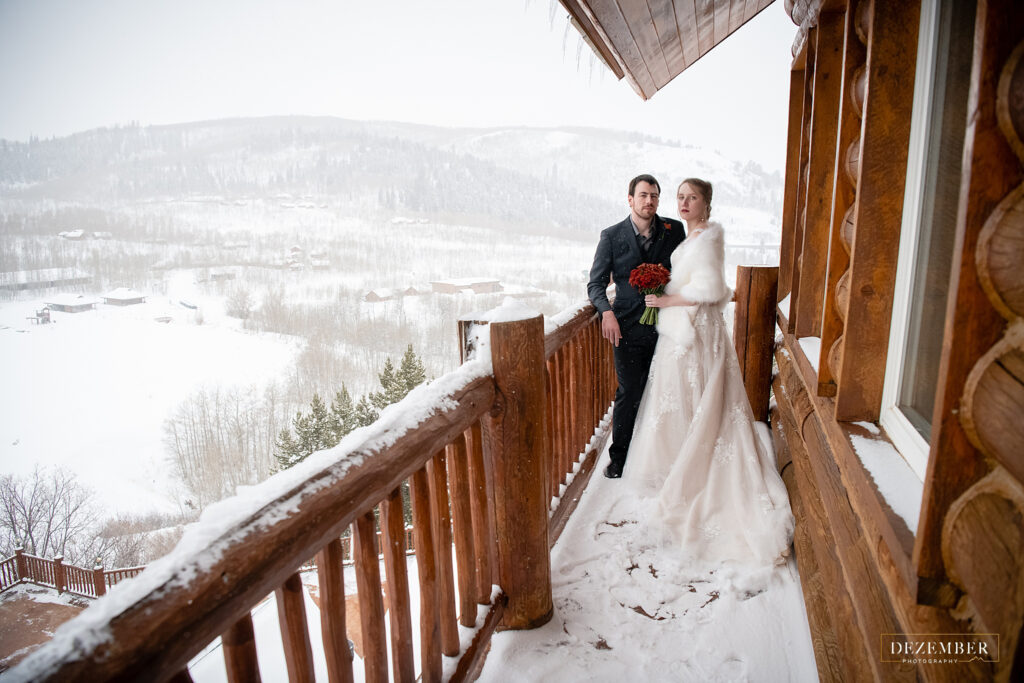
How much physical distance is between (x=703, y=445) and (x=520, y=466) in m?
1.19

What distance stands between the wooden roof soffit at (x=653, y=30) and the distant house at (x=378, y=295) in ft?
278

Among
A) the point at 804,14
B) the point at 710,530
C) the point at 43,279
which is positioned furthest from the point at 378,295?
the point at 710,530

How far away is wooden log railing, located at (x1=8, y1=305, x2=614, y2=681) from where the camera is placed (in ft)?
2.28

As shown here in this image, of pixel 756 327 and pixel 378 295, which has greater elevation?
pixel 756 327

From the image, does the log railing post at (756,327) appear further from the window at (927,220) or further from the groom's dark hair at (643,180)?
the window at (927,220)

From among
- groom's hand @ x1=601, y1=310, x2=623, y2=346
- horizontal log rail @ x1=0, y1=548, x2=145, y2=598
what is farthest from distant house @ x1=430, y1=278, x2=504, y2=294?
groom's hand @ x1=601, y1=310, x2=623, y2=346

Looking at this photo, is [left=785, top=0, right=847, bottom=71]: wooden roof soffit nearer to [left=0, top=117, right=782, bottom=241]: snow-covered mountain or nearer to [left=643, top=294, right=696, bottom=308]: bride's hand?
[left=643, top=294, right=696, bottom=308]: bride's hand

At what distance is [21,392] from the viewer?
6612 cm

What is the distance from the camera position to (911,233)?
153cm

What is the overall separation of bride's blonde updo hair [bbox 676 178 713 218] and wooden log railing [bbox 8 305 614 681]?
1042mm

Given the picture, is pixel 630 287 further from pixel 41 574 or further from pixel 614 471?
pixel 41 574

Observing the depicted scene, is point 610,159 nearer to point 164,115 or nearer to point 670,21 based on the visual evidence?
point 670,21

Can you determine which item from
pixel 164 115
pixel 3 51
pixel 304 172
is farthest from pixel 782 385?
pixel 3 51

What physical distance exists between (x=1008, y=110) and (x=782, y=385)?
3.15 m
